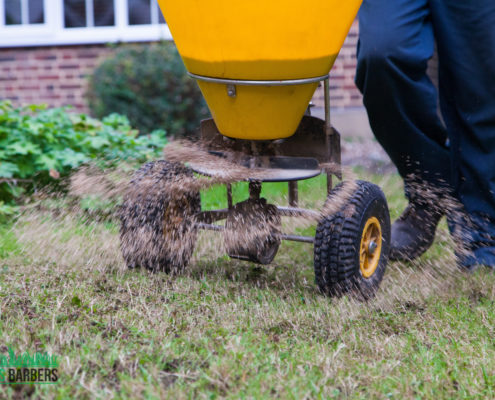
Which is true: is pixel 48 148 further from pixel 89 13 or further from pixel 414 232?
pixel 89 13

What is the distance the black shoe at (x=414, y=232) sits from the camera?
269cm

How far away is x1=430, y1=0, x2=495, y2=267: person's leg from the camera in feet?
7.94

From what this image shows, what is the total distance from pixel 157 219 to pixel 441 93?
4.17ft

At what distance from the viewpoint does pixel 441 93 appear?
266cm

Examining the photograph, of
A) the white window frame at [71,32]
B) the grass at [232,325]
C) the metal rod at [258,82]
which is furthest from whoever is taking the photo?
the white window frame at [71,32]

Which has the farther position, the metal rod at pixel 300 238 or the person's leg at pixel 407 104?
the person's leg at pixel 407 104

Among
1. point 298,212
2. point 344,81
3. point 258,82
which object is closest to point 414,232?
point 298,212

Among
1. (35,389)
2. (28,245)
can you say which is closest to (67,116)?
(28,245)

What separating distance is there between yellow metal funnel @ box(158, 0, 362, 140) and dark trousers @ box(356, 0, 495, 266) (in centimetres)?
29

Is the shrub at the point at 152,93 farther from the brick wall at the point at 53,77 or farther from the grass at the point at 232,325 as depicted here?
the grass at the point at 232,325

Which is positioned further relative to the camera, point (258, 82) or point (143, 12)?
point (143, 12)

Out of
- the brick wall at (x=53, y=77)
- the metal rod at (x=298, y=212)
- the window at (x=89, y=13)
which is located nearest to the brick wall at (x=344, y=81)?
the brick wall at (x=53, y=77)

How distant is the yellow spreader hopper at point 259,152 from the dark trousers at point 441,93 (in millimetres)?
272

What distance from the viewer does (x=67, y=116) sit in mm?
3830
